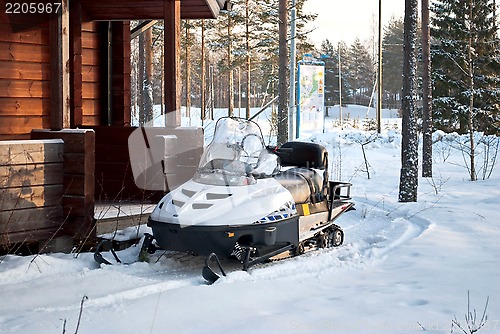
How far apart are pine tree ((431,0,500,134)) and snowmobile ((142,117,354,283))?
1637 cm

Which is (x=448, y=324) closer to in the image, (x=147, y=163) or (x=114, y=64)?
(x=147, y=163)

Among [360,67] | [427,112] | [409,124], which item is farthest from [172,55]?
[360,67]

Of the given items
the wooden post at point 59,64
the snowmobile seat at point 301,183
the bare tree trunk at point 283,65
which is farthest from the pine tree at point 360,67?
the wooden post at point 59,64

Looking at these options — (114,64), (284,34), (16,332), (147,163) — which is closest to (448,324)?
(16,332)

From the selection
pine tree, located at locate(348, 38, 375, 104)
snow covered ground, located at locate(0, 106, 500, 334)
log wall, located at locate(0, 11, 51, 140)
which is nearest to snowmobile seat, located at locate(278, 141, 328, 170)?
snow covered ground, located at locate(0, 106, 500, 334)

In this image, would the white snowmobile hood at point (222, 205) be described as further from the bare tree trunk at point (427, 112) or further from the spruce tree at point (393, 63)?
the spruce tree at point (393, 63)

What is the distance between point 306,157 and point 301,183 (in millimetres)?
630

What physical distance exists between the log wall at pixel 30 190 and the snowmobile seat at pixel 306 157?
8.18ft

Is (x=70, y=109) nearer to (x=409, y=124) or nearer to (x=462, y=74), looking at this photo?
(x=409, y=124)

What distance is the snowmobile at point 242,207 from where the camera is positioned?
5445mm

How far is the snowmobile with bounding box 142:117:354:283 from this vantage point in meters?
5.45

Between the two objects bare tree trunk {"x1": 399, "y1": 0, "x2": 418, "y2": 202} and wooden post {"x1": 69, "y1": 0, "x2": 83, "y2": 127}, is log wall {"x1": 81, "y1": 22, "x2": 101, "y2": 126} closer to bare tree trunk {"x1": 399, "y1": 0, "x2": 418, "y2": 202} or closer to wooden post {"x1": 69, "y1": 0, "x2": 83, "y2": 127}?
wooden post {"x1": 69, "y1": 0, "x2": 83, "y2": 127}

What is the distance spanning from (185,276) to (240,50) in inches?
1154

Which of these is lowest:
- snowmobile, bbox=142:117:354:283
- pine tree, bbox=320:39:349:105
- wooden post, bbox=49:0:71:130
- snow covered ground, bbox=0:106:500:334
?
snow covered ground, bbox=0:106:500:334
